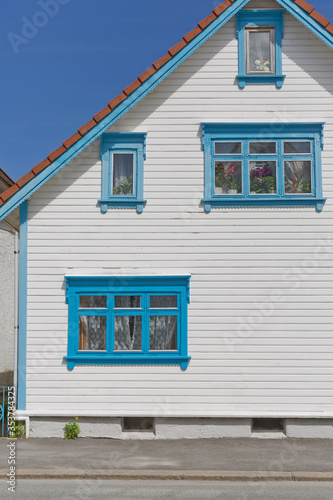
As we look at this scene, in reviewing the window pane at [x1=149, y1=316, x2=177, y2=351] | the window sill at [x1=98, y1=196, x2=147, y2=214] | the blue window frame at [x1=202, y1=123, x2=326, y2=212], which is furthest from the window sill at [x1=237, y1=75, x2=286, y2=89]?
the window pane at [x1=149, y1=316, x2=177, y2=351]

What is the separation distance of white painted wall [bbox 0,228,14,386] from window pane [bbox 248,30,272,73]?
415 inches

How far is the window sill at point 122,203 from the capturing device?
492 inches

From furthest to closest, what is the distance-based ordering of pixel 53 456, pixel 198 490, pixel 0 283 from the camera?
1. pixel 0 283
2. pixel 53 456
3. pixel 198 490

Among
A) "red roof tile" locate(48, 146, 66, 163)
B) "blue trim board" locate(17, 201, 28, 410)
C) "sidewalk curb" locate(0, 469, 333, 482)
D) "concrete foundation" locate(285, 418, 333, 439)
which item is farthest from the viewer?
"blue trim board" locate(17, 201, 28, 410)

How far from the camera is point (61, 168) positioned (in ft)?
40.0

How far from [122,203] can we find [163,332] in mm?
2871

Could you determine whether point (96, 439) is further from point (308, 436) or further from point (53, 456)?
point (308, 436)

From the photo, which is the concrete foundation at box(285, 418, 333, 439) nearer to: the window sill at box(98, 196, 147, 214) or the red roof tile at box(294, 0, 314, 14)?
the window sill at box(98, 196, 147, 214)

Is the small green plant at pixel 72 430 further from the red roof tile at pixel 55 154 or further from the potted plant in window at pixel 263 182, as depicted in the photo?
the potted plant in window at pixel 263 182

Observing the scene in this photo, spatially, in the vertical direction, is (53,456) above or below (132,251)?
below

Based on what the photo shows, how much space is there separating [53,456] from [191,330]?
3.69 metres

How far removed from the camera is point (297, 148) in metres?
12.7

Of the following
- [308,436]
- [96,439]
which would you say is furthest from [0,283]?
[308,436]

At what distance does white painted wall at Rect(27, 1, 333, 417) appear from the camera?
40.1 feet
